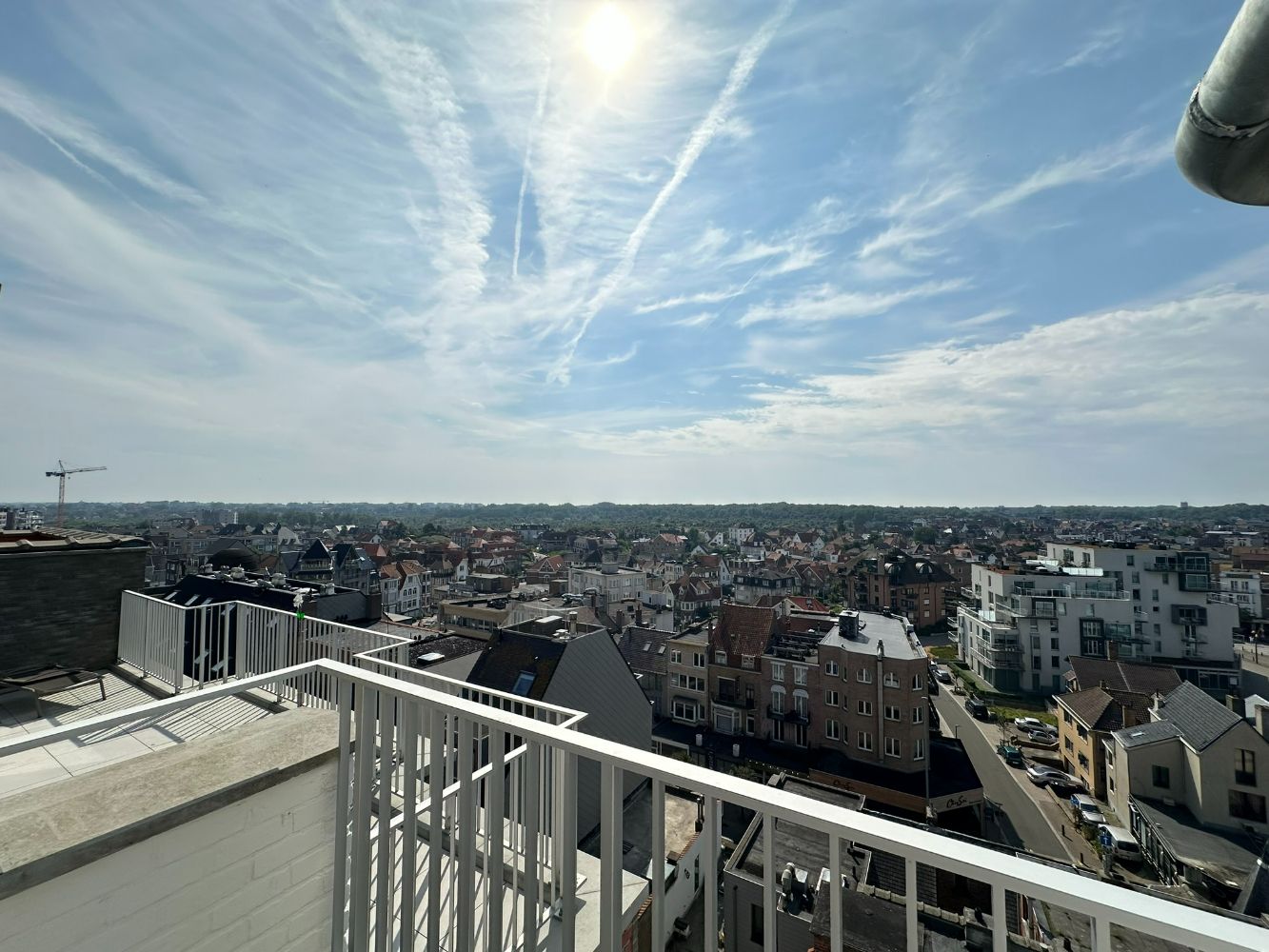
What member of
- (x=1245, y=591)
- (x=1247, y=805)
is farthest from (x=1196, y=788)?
(x=1245, y=591)

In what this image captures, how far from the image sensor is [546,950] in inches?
113

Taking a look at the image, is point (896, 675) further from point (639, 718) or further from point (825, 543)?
point (825, 543)

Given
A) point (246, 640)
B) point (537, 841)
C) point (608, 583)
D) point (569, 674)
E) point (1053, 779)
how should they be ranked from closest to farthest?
point (537, 841), point (246, 640), point (569, 674), point (1053, 779), point (608, 583)

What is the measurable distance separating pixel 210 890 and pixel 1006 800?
27.0 m

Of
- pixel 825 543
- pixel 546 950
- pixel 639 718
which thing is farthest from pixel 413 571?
pixel 825 543

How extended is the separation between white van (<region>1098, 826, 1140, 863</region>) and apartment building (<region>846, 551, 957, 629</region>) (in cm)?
3078

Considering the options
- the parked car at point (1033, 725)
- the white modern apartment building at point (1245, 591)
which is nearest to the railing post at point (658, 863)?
the parked car at point (1033, 725)

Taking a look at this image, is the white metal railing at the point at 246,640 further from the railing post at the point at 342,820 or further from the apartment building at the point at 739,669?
the apartment building at the point at 739,669

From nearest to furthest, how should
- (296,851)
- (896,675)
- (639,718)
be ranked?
(296,851) → (639,718) → (896,675)

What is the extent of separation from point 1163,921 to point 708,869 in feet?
2.99

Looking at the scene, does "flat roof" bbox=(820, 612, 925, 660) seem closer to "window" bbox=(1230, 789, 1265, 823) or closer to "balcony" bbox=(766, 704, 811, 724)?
"balcony" bbox=(766, 704, 811, 724)

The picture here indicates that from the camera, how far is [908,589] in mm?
50281

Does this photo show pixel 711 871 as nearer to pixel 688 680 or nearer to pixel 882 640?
pixel 882 640

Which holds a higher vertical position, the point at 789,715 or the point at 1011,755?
the point at 789,715
